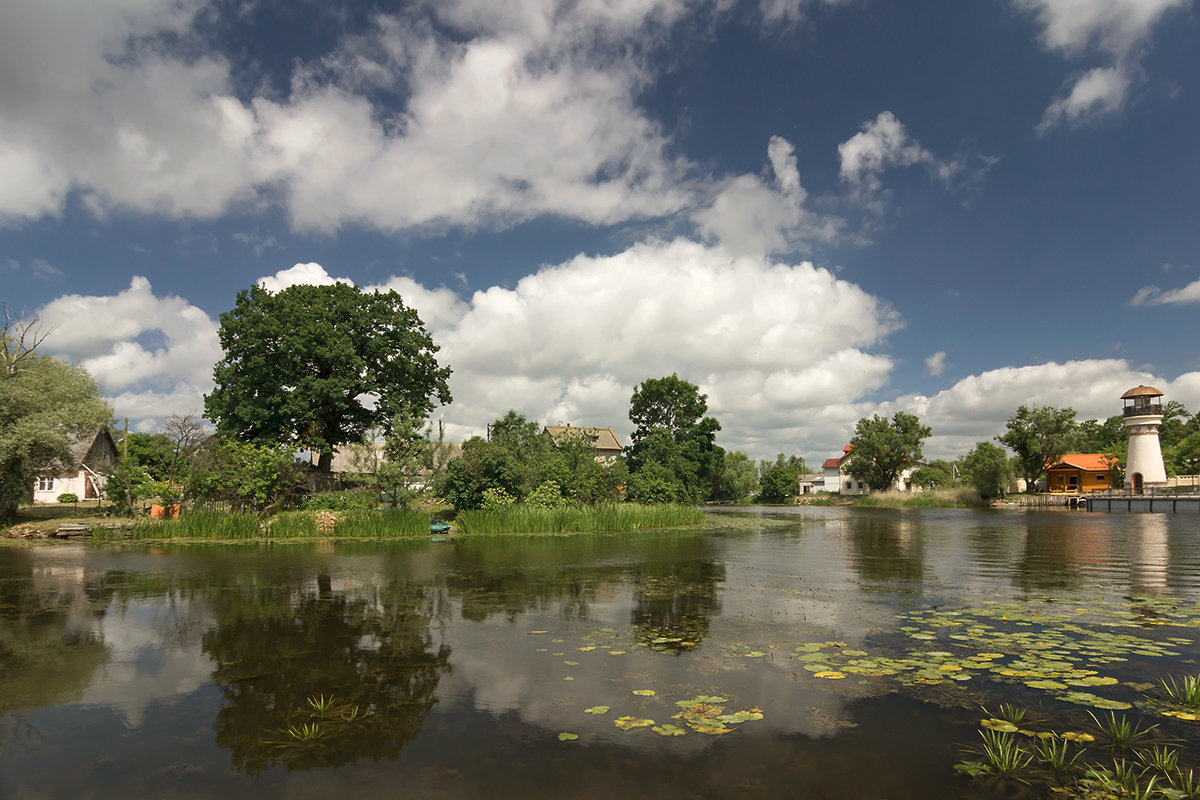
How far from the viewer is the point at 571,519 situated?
31.4 meters

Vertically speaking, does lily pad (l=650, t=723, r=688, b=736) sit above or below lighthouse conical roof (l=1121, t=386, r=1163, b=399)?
below

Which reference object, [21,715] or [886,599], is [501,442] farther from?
[21,715]

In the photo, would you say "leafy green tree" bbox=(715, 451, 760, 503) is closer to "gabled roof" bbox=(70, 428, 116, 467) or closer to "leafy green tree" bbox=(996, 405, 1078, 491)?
"leafy green tree" bbox=(996, 405, 1078, 491)

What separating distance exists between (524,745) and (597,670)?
98.3 inches

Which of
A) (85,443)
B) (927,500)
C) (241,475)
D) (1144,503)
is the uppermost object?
(85,443)

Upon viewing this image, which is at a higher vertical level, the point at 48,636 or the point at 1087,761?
the point at 1087,761

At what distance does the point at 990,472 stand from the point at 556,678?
72.9m

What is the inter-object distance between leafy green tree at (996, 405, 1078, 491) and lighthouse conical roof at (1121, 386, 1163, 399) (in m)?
4.92

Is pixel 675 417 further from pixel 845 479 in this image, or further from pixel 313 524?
pixel 845 479

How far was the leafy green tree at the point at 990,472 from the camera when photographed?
66.1 m

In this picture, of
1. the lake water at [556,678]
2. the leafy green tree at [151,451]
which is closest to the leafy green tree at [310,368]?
the leafy green tree at [151,451]

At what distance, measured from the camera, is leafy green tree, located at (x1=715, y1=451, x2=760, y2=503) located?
8525 centimetres

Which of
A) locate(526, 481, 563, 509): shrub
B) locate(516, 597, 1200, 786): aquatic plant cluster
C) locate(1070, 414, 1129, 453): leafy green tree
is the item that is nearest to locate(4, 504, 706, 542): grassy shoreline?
locate(526, 481, 563, 509): shrub

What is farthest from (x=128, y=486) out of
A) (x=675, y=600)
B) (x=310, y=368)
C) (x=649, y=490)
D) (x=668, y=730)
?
(x=668, y=730)
